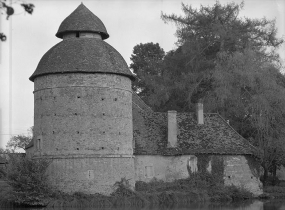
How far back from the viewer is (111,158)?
28.6 m

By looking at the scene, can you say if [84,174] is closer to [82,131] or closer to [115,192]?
[115,192]

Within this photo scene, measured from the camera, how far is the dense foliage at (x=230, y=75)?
3591 centimetres

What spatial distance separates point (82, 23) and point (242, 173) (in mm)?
13554

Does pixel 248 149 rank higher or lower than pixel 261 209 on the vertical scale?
higher

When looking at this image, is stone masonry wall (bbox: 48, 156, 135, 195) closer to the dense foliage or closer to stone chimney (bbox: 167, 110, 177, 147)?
stone chimney (bbox: 167, 110, 177, 147)

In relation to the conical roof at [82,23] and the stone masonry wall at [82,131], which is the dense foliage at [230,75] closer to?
the stone masonry wall at [82,131]

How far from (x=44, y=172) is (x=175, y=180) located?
28.8 feet

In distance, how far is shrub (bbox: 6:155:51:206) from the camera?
26.2 metres

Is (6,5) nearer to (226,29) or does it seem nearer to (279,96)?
(279,96)

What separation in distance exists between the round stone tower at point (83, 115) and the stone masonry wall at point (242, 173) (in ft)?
21.9

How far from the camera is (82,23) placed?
29828 mm

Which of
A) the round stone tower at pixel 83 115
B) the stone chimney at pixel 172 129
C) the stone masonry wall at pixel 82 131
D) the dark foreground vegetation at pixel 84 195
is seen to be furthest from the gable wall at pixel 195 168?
the stone masonry wall at pixel 82 131

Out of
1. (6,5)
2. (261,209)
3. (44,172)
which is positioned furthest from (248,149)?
(6,5)

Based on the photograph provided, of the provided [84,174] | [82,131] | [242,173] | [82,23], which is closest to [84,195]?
[84,174]
